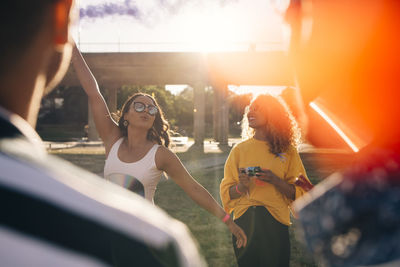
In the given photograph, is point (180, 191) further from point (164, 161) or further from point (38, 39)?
point (38, 39)

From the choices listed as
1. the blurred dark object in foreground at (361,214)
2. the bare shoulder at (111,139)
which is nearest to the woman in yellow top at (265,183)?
the bare shoulder at (111,139)

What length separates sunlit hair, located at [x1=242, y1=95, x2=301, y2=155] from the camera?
3580 mm

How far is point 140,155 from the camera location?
3139mm

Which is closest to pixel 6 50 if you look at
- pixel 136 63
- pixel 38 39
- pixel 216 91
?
pixel 38 39

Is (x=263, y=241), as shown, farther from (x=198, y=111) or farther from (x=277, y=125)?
(x=198, y=111)

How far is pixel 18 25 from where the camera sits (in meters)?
0.63

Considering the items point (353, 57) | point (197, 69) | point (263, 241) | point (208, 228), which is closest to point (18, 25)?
point (353, 57)

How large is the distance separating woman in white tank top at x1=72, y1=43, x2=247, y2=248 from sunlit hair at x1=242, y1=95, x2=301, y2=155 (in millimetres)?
944

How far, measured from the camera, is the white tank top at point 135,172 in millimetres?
3039

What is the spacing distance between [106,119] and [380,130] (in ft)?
9.42

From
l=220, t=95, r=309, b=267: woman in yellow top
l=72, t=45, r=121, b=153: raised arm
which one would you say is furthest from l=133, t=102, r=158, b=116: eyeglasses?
l=220, t=95, r=309, b=267: woman in yellow top

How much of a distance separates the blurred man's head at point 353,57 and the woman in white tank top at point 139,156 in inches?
85.5

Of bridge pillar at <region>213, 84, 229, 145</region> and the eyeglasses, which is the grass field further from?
bridge pillar at <region>213, 84, 229, 145</region>

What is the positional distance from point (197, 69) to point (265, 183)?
21.7 meters
